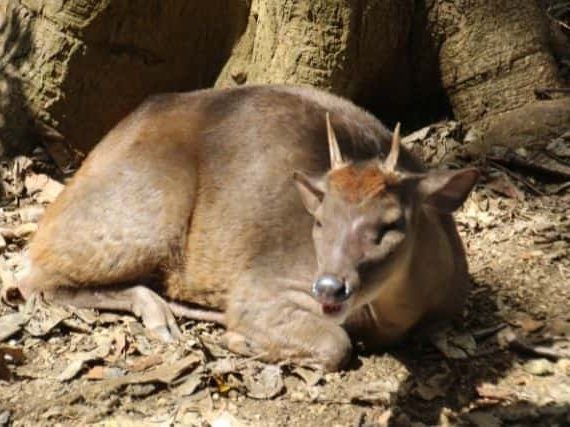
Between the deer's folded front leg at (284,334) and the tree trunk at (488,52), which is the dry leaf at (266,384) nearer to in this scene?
the deer's folded front leg at (284,334)

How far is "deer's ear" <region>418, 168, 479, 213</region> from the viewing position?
198 inches

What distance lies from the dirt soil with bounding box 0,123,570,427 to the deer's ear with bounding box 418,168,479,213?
766 millimetres

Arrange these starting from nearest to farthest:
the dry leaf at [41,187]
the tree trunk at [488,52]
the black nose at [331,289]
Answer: the black nose at [331,289] < the dry leaf at [41,187] < the tree trunk at [488,52]

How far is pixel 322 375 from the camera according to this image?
518cm

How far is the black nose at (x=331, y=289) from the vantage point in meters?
4.59

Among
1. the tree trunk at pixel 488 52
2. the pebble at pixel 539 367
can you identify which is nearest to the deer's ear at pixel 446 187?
the pebble at pixel 539 367

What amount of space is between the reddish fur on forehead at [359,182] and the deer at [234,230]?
113mm

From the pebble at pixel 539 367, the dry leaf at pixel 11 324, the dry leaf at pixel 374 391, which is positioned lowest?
the dry leaf at pixel 11 324

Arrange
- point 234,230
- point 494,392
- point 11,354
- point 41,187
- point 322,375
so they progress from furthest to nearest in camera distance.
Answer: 1. point 41,187
2. point 234,230
3. point 11,354
4. point 322,375
5. point 494,392

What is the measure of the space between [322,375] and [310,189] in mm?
959

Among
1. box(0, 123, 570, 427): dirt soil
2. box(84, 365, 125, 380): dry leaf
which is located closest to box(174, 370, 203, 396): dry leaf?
box(0, 123, 570, 427): dirt soil

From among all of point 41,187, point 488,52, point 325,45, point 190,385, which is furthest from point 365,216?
point 41,187

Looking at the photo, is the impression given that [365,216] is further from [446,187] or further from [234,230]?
[234,230]

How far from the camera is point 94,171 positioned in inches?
243
